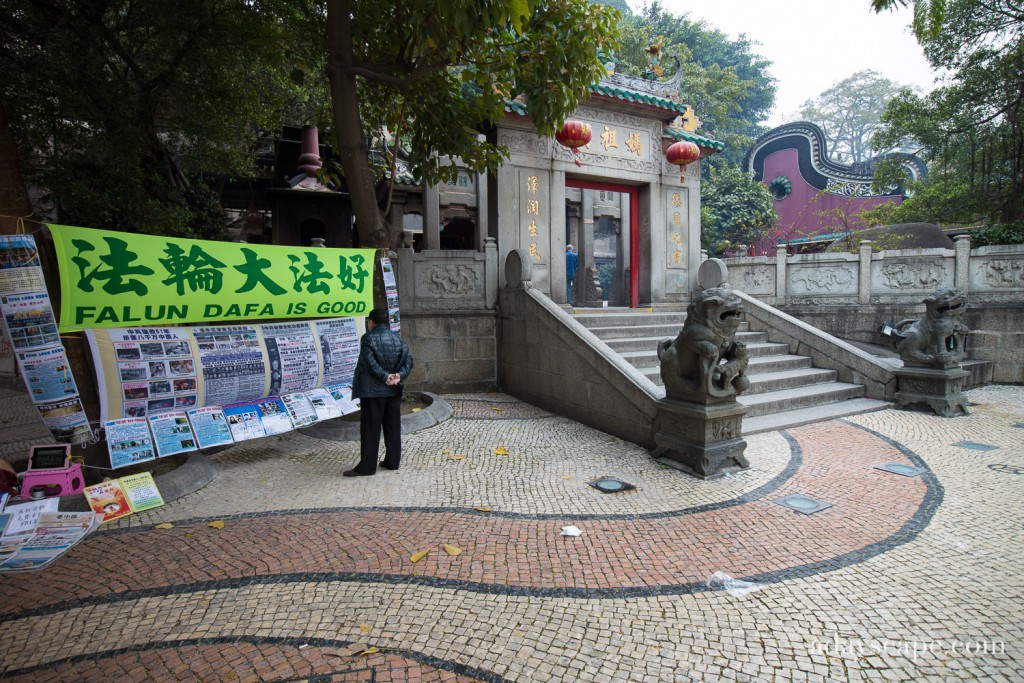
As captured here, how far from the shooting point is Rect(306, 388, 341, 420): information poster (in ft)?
19.5

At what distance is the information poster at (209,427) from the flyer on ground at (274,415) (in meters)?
0.37

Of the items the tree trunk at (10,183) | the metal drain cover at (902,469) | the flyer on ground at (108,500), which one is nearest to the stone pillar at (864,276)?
the metal drain cover at (902,469)

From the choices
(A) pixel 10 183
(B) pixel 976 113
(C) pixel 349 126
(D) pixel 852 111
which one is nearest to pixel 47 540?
(A) pixel 10 183

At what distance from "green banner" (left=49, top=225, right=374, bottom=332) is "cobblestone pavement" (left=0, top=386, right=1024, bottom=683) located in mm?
1665

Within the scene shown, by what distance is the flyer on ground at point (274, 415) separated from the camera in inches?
214

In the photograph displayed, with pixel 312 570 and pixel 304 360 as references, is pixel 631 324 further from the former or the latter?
pixel 312 570

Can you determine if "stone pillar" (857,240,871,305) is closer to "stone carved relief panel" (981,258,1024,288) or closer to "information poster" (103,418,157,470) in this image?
"stone carved relief panel" (981,258,1024,288)

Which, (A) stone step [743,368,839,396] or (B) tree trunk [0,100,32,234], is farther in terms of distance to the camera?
(A) stone step [743,368,839,396]

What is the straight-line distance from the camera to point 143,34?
28.5ft

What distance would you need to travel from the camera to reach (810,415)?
682cm

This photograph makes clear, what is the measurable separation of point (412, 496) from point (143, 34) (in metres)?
9.29

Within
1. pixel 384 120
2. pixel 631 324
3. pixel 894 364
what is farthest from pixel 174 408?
pixel 894 364

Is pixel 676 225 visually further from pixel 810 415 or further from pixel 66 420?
pixel 66 420

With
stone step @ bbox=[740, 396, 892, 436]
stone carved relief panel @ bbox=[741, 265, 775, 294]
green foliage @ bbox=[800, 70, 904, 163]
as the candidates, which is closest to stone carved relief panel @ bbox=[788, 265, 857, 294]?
stone carved relief panel @ bbox=[741, 265, 775, 294]
